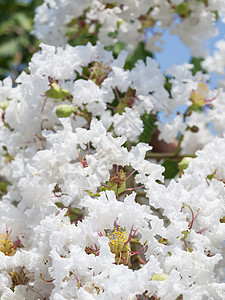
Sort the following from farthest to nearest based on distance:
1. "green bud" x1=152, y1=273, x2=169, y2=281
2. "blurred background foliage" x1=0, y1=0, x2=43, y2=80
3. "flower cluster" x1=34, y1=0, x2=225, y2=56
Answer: "blurred background foliage" x1=0, y1=0, x2=43, y2=80
"flower cluster" x1=34, y1=0, x2=225, y2=56
"green bud" x1=152, y1=273, x2=169, y2=281

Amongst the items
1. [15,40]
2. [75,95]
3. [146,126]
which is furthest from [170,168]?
[15,40]

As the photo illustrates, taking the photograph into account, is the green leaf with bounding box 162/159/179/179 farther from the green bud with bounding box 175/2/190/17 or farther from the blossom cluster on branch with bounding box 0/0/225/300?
Answer: the green bud with bounding box 175/2/190/17

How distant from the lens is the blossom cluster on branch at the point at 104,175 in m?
0.89

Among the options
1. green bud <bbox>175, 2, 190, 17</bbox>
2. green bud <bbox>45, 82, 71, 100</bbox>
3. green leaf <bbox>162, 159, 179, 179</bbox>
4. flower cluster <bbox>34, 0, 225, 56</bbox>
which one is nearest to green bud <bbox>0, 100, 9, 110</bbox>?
green bud <bbox>45, 82, 71, 100</bbox>

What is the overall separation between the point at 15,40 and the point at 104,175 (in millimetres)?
1648

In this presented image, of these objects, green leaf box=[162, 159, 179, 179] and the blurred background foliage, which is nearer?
green leaf box=[162, 159, 179, 179]

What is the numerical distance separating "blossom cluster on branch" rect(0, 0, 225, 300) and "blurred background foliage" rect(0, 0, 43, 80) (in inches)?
35.7

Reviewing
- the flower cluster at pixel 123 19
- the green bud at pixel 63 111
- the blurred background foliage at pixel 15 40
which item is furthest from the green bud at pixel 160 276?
the blurred background foliage at pixel 15 40

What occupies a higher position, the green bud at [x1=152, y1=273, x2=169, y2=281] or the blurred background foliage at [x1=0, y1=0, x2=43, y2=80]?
the green bud at [x1=152, y1=273, x2=169, y2=281]

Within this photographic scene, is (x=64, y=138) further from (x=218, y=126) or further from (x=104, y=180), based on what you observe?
(x=218, y=126)

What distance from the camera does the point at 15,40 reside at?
8.14ft

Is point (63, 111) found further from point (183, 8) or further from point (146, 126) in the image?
point (183, 8)

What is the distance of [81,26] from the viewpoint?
60.4 inches

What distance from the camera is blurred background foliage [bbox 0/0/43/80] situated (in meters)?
2.42
